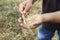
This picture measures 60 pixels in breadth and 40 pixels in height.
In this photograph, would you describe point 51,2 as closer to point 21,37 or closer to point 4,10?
point 21,37

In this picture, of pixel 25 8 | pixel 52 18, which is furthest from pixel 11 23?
pixel 52 18

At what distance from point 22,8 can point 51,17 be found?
373 mm

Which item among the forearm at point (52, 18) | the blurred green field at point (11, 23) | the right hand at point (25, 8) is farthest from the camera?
the blurred green field at point (11, 23)

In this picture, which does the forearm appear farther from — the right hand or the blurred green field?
the blurred green field

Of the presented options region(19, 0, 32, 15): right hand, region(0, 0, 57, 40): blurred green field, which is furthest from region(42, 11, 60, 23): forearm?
region(0, 0, 57, 40): blurred green field

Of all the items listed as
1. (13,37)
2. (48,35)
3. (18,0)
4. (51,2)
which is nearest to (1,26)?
(13,37)

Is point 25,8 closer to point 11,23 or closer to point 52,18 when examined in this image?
point 52,18

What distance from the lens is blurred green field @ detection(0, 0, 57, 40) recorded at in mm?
2271

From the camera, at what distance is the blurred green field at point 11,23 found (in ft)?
7.45

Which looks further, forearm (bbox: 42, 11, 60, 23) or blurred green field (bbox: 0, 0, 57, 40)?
blurred green field (bbox: 0, 0, 57, 40)

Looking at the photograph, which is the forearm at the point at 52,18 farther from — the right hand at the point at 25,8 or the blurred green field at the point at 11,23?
the blurred green field at the point at 11,23

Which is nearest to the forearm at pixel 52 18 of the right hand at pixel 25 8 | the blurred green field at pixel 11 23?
the right hand at pixel 25 8

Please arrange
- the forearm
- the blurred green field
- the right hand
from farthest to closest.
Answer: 1. the blurred green field
2. the right hand
3. the forearm

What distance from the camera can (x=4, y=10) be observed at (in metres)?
2.77
